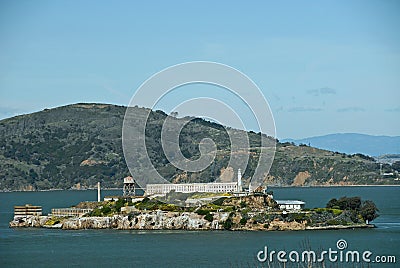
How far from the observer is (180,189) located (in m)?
82.6

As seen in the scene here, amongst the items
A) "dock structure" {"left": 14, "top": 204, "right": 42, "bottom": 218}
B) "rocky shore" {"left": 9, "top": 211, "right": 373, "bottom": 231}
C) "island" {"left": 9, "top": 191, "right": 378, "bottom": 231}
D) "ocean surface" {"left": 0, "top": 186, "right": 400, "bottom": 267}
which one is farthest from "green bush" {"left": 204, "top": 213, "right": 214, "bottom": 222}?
"dock structure" {"left": 14, "top": 204, "right": 42, "bottom": 218}

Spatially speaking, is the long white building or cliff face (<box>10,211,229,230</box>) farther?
the long white building

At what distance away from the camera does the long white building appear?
8052 centimetres

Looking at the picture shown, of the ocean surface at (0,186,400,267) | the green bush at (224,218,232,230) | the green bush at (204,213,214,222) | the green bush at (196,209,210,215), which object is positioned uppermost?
the green bush at (196,209,210,215)

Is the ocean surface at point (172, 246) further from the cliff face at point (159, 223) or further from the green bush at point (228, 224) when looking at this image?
the cliff face at point (159, 223)

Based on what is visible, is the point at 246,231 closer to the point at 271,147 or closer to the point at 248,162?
the point at 248,162

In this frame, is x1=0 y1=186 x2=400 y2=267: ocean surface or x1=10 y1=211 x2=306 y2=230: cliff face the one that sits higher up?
x1=10 y1=211 x2=306 y2=230: cliff face

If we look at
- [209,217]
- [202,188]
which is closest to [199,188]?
[202,188]

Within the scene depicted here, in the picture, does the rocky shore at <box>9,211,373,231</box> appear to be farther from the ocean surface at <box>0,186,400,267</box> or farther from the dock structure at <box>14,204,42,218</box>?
the dock structure at <box>14,204,42,218</box>

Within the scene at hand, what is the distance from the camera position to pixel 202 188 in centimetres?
8219

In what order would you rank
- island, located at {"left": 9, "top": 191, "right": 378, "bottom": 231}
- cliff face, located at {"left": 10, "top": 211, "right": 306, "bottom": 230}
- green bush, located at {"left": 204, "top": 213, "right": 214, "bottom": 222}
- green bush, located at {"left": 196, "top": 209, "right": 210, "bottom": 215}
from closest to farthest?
cliff face, located at {"left": 10, "top": 211, "right": 306, "bottom": 230} → island, located at {"left": 9, "top": 191, "right": 378, "bottom": 231} → green bush, located at {"left": 204, "top": 213, "right": 214, "bottom": 222} → green bush, located at {"left": 196, "top": 209, "right": 210, "bottom": 215}

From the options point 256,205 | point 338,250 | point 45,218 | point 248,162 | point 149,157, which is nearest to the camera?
point 338,250

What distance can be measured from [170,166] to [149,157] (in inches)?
302

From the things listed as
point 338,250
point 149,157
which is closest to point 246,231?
point 338,250
